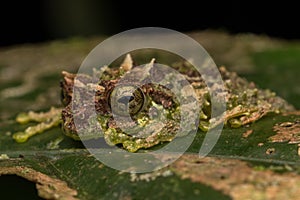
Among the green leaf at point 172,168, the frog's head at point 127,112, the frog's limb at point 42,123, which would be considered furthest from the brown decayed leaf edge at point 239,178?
the frog's limb at point 42,123

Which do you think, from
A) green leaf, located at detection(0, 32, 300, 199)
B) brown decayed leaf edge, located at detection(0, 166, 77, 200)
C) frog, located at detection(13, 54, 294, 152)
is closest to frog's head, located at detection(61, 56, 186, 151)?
frog, located at detection(13, 54, 294, 152)

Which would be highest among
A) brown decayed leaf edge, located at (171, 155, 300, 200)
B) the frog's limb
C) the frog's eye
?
the frog's eye

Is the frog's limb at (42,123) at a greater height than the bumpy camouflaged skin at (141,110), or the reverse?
the bumpy camouflaged skin at (141,110)

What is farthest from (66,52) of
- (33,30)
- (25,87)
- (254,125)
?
(254,125)

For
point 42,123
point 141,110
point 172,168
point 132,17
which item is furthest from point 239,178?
point 132,17

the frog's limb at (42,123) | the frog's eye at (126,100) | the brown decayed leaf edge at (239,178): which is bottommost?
the frog's limb at (42,123)

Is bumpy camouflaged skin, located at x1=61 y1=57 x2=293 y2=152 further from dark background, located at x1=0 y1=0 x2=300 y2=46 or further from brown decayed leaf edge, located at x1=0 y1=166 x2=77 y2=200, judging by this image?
dark background, located at x1=0 y1=0 x2=300 y2=46

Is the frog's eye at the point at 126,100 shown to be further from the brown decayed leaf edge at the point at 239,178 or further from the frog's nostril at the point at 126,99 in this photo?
the brown decayed leaf edge at the point at 239,178
